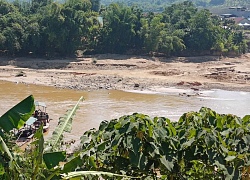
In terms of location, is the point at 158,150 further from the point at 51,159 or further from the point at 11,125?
the point at 11,125

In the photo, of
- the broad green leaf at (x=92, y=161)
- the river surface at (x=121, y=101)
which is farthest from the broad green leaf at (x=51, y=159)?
the river surface at (x=121, y=101)

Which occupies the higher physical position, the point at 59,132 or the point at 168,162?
the point at 59,132

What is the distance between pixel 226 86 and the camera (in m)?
30.8

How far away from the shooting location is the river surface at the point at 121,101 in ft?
74.3

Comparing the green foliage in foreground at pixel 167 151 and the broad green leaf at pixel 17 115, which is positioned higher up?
the broad green leaf at pixel 17 115

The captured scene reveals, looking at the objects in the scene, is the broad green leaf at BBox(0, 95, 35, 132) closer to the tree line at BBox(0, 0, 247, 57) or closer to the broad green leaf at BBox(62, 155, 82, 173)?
the broad green leaf at BBox(62, 155, 82, 173)

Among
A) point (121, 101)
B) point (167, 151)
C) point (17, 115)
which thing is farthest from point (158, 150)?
point (121, 101)

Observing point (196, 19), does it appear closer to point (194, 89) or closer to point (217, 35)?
point (217, 35)

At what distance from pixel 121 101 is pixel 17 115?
70.8 ft

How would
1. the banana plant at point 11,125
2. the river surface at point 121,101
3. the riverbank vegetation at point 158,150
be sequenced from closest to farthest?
the banana plant at point 11,125 < the riverbank vegetation at point 158,150 < the river surface at point 121,101

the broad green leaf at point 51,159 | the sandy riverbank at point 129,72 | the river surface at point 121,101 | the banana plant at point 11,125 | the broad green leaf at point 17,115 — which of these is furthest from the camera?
the sandy riverbank at point 129,72

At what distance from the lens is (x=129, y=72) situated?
35.1 metres

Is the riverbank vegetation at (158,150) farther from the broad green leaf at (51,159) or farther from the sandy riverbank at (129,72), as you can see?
the sandy riverbank at (129,72)

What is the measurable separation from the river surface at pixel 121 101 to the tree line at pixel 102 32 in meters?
8.40
